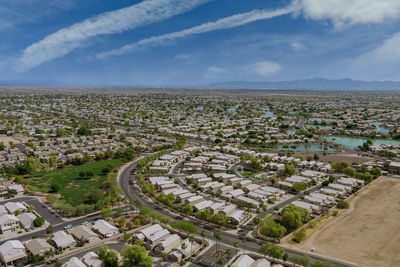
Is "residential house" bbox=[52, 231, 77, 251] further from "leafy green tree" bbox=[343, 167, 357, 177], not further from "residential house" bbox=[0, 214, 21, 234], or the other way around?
"leafy green tree" bbox=[343, 167, 357, 177]

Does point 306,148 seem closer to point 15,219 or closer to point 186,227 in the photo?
point 186,227

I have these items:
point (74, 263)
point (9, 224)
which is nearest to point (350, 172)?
point (74, 263)

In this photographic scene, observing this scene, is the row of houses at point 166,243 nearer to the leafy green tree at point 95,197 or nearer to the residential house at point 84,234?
the residential house at point 84,234

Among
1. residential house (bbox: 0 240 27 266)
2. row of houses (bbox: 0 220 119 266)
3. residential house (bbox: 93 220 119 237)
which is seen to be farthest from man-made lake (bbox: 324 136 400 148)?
residential house (bbox: 0 240 27 266)

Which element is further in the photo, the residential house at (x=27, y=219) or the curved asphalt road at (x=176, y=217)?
the residential house at (x=27, y=219)

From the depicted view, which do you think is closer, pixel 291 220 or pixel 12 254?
pixel 12 254

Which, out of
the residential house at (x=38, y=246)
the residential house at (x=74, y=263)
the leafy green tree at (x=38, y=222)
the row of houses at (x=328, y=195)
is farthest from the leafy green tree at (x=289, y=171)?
the leafy green tree at (x=38, y=222)
